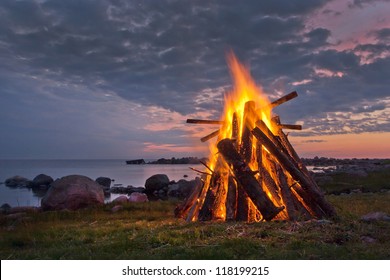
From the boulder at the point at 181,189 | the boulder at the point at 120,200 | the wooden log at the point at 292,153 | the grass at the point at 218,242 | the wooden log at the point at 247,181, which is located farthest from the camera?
the boulder at the point at 181,189

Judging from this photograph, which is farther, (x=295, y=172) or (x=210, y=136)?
(x=210, y=136)

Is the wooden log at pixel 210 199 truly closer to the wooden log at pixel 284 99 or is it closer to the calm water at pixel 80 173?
the wooden log at pixel 284 99

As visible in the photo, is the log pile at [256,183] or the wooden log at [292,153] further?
the wooden log at [292,153]

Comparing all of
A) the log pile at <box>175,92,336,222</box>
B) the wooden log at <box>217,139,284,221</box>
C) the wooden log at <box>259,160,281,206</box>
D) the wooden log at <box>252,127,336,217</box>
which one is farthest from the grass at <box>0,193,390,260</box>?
the wooden log at <box>259,160,281,206</box>

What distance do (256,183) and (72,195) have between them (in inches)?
474

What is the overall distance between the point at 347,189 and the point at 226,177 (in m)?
16.3

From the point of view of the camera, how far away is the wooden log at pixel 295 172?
1076cm

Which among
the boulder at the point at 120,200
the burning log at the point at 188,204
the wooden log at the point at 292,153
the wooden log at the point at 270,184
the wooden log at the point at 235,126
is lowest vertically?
the boulder at the point at 120,200

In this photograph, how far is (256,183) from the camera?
34.3 feet

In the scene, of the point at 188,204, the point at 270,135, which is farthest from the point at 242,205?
the point at 188,204

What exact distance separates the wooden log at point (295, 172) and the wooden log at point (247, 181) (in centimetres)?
109

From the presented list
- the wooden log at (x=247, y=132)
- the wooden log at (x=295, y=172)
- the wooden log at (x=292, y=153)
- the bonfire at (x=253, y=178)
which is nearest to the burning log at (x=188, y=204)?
the bonfire at (x=253, y=178)

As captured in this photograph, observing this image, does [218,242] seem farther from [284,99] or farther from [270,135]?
[284,99]
